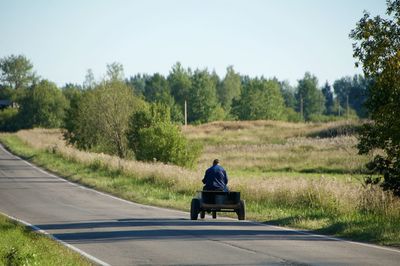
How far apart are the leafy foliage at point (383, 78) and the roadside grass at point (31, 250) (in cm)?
848

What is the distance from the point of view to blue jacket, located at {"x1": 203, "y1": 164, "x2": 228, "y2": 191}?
20.2m

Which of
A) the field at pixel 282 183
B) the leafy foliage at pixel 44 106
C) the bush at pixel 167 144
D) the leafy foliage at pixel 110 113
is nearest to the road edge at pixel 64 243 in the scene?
the field at pixel 282 183

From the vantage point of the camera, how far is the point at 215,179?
20266 millimetres

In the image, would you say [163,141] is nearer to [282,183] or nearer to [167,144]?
[167,144]

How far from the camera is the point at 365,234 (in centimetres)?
1595

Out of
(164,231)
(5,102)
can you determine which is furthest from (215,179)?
(5,102)

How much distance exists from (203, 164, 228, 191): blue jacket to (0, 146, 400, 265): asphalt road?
1.01 meters

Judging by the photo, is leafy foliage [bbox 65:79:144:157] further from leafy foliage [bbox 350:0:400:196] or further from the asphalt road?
leafy foliage [bbox 350:0:400:196]

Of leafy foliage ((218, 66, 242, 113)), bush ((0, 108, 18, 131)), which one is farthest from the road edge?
leafy foliage ((218, 66, 242, 113))

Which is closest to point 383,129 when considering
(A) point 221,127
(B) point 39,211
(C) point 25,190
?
(B) point 39,211

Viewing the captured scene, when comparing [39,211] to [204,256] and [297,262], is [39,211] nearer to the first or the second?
[204,256]

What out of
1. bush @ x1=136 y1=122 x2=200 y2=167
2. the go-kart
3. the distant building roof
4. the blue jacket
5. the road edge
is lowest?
the road edge

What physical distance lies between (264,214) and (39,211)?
805cm

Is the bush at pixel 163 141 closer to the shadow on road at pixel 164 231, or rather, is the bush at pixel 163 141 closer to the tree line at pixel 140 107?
the tree line at pixel 140 107
